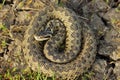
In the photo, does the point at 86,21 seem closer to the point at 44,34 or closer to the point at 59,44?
the point at 59,44

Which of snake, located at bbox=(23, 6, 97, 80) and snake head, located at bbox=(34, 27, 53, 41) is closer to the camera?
snake, located at bbox=(23, 6, 97, 80)

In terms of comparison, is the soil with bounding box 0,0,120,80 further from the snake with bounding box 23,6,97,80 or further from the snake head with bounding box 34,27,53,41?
the snake head with bounding box 34,27,53,41

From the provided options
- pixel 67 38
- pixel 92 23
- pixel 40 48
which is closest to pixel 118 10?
pixel 92 23

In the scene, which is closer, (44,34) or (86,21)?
(44,34)

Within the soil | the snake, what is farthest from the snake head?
the soil

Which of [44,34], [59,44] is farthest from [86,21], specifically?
[44,34]

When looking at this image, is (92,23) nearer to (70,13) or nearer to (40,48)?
(70,13)
